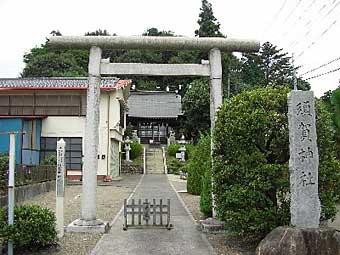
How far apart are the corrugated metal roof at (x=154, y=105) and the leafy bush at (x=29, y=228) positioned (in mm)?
45298

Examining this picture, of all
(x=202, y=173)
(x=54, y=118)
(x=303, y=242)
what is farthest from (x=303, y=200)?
(x=54, y=118)

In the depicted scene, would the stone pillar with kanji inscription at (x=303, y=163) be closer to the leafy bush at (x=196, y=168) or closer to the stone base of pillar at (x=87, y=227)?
the stone base of pillar at (x=87, y=227)

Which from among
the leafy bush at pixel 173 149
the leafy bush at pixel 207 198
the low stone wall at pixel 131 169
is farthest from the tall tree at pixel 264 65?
the leafy bush at pixel 207 198

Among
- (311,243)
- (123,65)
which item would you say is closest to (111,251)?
(311,243)

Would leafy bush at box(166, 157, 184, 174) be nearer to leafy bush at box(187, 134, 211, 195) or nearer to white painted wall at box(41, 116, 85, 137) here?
white painted wall at box(41, 116, 85, 137)

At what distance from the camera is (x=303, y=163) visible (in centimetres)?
769

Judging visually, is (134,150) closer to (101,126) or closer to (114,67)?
(101,126)

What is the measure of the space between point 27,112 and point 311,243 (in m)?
27.7

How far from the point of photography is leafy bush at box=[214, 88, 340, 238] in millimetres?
8609

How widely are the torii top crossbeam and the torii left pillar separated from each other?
0.27 m

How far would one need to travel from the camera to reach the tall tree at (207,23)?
2016 inches

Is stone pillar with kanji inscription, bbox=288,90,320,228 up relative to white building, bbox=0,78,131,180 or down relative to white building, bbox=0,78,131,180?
down

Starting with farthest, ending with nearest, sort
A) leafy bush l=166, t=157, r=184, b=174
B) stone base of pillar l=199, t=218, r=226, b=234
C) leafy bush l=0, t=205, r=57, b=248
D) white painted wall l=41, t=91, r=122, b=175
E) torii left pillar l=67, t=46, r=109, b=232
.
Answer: leafy bush l=166, t=157, r=184, b=174 → white painted wall l=41, t=91, r=122, b=175 → torii left pillar l=67, t=46, r=109, b=232 → stone base of pillar l=199, t=218, r=226, b=234 → leafy bush l=0, t=205, r=57, b=248

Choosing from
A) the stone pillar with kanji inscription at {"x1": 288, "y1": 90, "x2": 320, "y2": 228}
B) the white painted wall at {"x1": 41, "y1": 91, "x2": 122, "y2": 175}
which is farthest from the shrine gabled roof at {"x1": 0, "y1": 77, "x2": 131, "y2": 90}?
the stone pillar with kanji inscription at {"x1": 288, "y1": 90, "x2": 320, "y2": 228}
